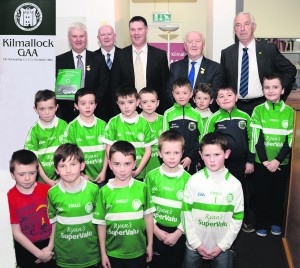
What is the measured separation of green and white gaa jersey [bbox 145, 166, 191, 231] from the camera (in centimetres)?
247

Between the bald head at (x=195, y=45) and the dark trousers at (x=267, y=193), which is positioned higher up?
the bald head at (x=195, y=45)

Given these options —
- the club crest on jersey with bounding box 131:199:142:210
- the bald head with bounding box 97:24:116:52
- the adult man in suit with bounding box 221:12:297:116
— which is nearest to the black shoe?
the adult man in suit with bounding box 221:12:297:116

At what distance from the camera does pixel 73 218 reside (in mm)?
2314

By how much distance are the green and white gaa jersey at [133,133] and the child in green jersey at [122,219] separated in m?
0.72

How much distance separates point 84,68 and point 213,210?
2.12 m

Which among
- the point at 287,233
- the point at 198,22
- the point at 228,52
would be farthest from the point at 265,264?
the point at 198,22

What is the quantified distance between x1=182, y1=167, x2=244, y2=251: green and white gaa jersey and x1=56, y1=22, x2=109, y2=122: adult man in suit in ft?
5.61

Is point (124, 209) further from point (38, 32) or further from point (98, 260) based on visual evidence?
point (38, 32)

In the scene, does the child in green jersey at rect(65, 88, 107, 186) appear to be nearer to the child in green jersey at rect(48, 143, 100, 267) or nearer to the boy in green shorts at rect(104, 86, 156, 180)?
the boy in green shorts at rect(104, 86, 156, 180)

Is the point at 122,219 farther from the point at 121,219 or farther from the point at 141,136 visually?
the point at 141,136

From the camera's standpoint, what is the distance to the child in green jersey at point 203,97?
130 inches

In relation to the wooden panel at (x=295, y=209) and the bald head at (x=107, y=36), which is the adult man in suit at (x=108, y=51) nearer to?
the bald head at (x=107, y=36)

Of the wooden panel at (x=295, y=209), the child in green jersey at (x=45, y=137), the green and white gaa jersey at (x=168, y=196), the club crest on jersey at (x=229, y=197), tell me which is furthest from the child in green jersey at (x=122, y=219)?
the wooden panel at (x=295, y=209)

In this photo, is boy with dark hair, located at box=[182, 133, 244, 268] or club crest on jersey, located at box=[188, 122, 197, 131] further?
club crest on jersey, located at box=[188, 122, 197, 131]
